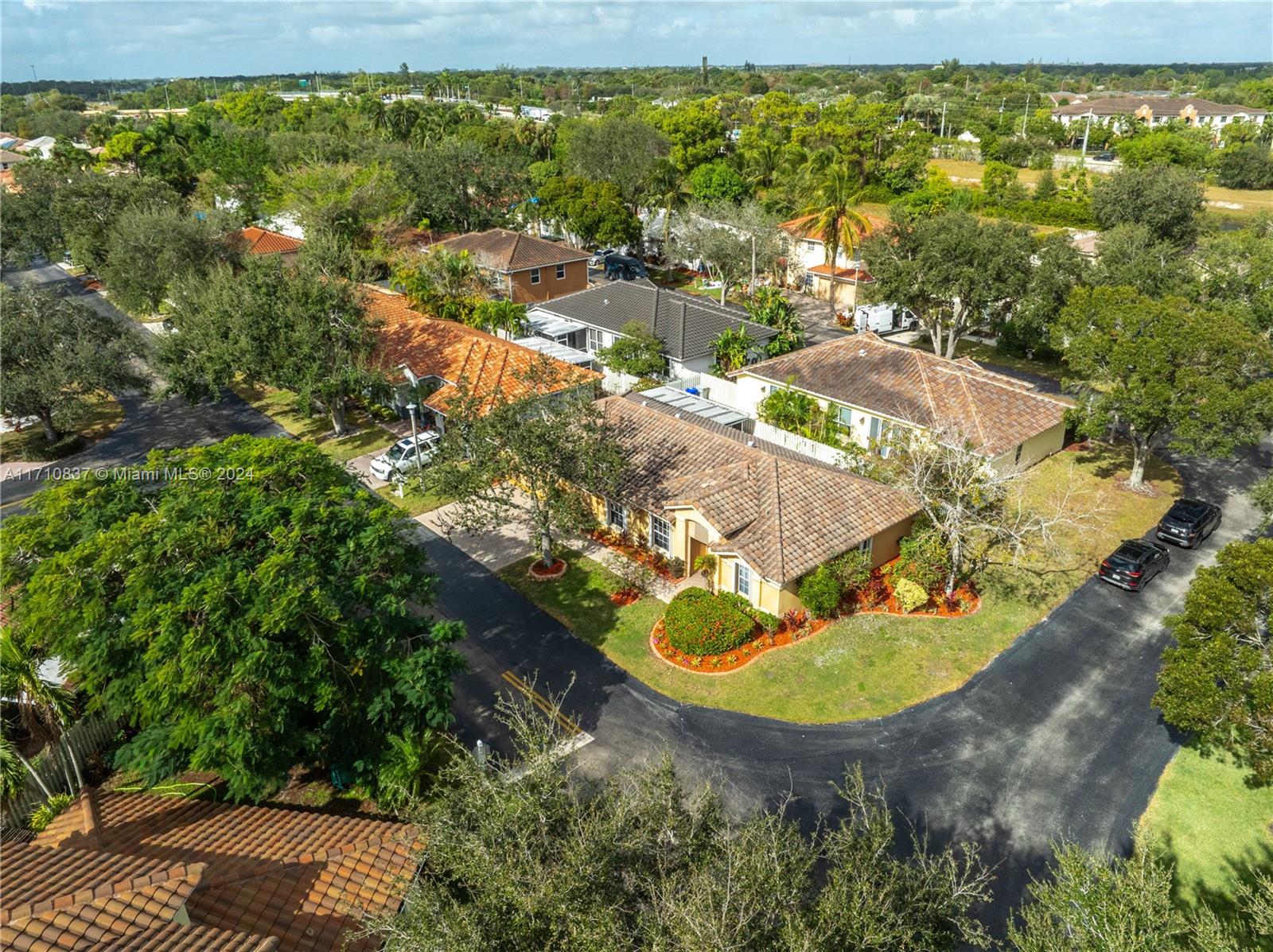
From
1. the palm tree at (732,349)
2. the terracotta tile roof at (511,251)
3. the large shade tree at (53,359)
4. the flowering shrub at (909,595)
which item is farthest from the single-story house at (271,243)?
the flowering shrub at (909,595)

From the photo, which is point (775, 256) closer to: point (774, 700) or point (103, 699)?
point (774, 700)

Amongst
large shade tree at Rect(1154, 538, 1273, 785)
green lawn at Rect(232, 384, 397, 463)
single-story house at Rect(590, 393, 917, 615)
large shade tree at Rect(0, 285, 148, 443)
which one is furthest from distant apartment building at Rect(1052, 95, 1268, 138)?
large shade tree at Rect(0, 285, 148, 443)

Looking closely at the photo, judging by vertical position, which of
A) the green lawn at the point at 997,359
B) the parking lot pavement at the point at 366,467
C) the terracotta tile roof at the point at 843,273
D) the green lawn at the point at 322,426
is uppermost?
the terracotta tile roof at the point at 843,273

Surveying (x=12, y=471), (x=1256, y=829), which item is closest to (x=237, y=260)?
(x=12, y=471)

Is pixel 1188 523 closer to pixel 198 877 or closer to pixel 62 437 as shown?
pixel 198 877

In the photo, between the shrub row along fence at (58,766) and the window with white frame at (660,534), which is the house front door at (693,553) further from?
the shrub row along fence at (58,766)

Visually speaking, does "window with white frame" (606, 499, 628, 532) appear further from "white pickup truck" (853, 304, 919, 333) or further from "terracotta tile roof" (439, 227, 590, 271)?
"terracotta tile roof" (439, 227, 590, 271)
